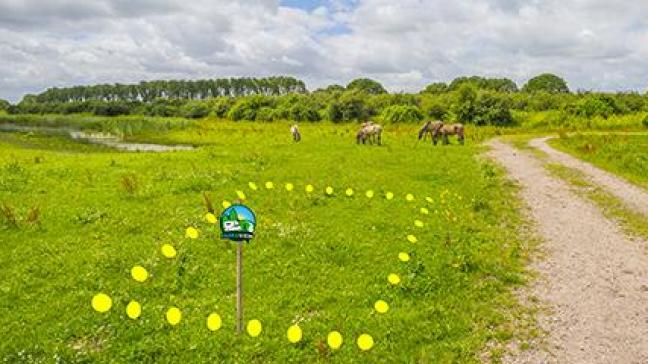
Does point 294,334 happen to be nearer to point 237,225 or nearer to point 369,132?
point 237,225

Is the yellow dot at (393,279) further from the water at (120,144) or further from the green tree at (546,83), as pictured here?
the green tree at (546,83)

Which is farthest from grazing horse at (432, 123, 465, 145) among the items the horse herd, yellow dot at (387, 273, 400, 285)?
yellow dot at (387, 273, 400, 285)

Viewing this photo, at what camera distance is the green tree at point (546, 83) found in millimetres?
138950

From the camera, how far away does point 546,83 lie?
14100 cm

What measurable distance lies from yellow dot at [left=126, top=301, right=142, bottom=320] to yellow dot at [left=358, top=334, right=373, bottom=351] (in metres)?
4.38

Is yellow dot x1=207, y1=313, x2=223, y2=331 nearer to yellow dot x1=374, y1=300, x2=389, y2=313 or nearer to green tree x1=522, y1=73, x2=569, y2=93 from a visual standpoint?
yellow dot x1=374, y1=300, x2=389, y2=313

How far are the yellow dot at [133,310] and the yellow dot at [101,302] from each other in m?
0.41

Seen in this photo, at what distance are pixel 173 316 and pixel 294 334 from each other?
2441mm

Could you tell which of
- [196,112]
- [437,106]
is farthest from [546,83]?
[196,112]

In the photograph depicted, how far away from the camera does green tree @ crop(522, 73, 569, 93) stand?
13895cm

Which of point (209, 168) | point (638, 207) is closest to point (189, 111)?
point (209, 168)

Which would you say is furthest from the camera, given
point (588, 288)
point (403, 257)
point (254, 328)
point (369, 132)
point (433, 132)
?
point (433, 132)

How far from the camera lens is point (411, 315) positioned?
1123 centimetres

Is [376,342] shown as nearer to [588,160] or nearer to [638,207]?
[638,207]
